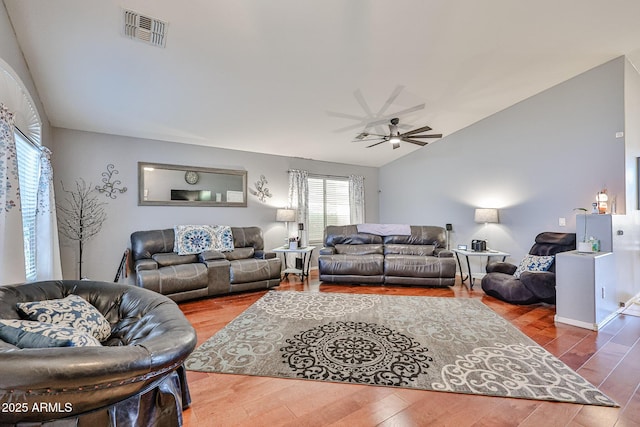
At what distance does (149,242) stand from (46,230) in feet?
5.03

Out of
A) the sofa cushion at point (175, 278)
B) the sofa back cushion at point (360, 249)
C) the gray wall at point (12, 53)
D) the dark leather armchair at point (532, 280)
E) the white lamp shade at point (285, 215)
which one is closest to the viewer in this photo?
the gray wall at point (12, 53)

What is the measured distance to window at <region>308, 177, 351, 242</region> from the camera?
6.44 meters

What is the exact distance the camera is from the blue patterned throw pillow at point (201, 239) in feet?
14.6

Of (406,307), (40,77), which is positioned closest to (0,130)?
(40,77)

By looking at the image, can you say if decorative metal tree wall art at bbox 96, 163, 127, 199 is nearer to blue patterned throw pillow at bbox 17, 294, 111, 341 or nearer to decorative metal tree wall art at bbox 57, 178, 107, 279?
decorative metal tree wall art at bbox 57, 178, 107, 279

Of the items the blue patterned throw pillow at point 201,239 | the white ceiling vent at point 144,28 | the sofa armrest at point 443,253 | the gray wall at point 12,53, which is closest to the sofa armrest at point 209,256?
the blue patterned throw pillow at point 201,239

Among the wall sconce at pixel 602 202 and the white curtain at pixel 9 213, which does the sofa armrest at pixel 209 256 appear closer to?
the white curtain at pixel 9 213

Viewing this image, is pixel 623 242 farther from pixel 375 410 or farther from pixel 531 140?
pixel 375 410

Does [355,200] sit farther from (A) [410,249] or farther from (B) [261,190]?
(B) [261,190]

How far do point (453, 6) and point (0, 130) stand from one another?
11.6ft

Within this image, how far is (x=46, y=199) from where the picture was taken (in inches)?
110

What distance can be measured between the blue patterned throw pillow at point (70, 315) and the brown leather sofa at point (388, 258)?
352cm

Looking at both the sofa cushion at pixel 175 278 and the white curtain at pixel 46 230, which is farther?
the sofa cushion at pixel 175 278

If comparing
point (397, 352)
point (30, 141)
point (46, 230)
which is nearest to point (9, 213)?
point (46, 230)
